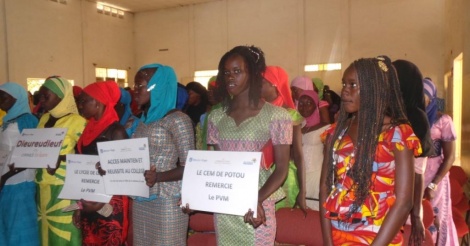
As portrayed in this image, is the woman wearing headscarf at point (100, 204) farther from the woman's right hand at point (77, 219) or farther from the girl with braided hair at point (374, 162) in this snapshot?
the girl with braided hair at point (374, 162)

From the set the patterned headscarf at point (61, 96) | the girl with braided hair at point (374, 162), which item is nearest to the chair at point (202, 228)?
the patterned headscarf at point (61, 96)

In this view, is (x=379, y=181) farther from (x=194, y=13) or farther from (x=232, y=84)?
(x=194, y=13)

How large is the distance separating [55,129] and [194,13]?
11602mm

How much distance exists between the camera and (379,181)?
1736 millimetres

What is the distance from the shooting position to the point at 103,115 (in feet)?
9.50

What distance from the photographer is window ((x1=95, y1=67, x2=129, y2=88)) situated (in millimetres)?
13448

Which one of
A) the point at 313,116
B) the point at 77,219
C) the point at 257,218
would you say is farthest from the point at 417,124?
the point at 77,219

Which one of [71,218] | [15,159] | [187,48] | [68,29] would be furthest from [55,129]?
[187,48]

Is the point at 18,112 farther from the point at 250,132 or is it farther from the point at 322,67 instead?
the point at 322,67

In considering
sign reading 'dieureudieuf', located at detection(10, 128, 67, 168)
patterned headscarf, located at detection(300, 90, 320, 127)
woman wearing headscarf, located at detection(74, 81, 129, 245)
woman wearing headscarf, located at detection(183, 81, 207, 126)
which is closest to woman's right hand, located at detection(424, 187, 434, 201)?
patterned headscarf, located at detection(300, 90, 320, 127)

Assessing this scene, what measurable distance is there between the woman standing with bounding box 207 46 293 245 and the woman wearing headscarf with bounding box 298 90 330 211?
145cm

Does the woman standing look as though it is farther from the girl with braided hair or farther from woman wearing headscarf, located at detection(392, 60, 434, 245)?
woman wearing headscarf, located at detection(392, 60, 434, 245)

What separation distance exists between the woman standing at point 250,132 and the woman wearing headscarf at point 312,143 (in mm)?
1452

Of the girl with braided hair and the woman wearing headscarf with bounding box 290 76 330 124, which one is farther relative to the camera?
the woman wearing headscarf with bounding box 290 76 330 124
